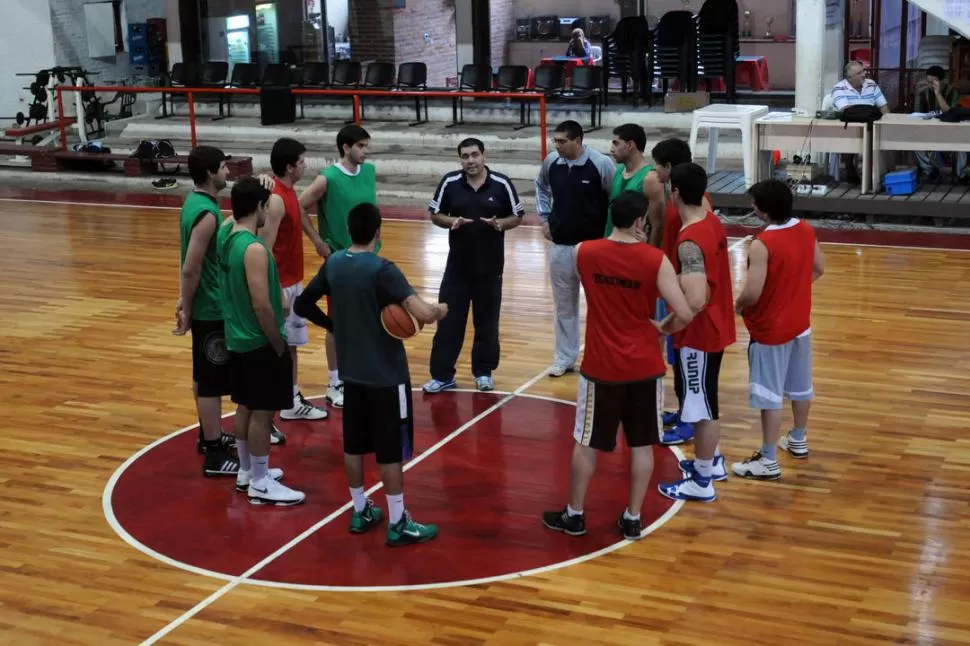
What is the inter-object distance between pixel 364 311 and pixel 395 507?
3.19 feet

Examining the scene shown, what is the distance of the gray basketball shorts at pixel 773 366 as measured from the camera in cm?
679

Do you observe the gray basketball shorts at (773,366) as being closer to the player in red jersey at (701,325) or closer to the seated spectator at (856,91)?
the player in red jersey at (701,325)

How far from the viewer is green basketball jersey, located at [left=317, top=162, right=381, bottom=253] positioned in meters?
7.99

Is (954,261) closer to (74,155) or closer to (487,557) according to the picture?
(487,557)

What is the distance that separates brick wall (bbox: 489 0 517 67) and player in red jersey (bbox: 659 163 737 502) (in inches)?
567

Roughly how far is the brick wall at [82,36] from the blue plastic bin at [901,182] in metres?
13.7

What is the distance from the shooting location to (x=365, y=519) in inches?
253

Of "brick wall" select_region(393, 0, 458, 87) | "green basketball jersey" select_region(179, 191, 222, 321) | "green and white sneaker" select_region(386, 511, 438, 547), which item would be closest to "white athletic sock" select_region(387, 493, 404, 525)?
"green and white sneaker" select_region(386, 511, 438, 547)

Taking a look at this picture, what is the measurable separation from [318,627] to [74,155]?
14.1 meters

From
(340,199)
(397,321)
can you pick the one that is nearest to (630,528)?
(397,321)

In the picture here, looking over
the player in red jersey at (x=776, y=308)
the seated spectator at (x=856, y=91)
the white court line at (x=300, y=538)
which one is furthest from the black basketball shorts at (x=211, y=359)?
the seated spectator at (x=856, y=91)

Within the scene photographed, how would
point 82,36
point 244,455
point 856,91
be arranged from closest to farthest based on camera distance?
1. point 244,455
2. point 856,91
3. point 82,36

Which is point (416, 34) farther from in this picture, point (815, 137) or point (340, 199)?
point (340, 199)

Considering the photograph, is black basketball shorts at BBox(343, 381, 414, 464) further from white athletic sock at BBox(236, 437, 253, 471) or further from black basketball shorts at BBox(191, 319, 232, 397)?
black basketball shorts at BBox(191, 319, 232, 397)
